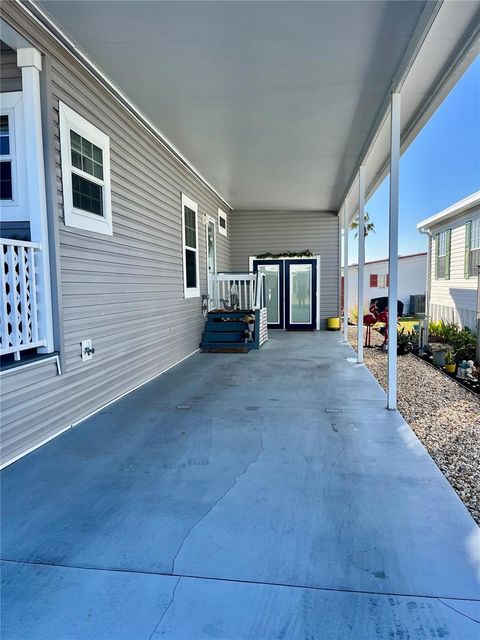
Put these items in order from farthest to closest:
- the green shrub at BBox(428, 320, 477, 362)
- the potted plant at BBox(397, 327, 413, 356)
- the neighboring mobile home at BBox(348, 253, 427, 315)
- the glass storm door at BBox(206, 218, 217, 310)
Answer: the neighboring mobile home at BBox(348, 253, 427, 315), the glass storm door at BBox(206, 218, 217, 310), the potted plant at BBox(397, 327, 413, 356), the green shrub at BBox(428, 320, 477, 362)

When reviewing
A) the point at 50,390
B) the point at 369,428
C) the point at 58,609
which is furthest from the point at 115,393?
the point at 58,609

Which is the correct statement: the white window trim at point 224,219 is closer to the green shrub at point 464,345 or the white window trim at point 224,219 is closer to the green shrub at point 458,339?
the green shrub at point 458,339

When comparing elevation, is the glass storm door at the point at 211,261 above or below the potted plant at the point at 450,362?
above

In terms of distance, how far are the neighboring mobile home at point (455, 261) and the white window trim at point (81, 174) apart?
28.0ft

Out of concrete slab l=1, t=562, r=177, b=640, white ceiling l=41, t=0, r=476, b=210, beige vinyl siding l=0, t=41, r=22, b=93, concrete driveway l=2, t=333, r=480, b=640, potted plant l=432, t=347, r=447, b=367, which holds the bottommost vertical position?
concrete slab l=1, t=562, r=177, b=640

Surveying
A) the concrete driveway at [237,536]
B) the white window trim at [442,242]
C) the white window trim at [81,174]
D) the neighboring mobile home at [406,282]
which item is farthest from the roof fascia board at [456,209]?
the white window trim at [81,174]

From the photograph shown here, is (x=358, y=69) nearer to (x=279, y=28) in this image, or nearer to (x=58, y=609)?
(x=279, y=28)

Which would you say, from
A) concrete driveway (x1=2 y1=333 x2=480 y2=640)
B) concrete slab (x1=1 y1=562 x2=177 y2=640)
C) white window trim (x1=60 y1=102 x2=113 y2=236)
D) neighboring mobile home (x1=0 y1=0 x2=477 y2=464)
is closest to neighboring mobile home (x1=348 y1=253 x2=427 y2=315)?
neighboring mobile home (x1=0 y1=0 x2=477 y2=464)

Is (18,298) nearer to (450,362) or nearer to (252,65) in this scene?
(252,65)

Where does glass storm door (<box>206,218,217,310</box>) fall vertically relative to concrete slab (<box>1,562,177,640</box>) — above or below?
above

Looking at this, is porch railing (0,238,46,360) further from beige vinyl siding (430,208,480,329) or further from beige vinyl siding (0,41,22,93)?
beige vinyl siding (430,208,480,329)

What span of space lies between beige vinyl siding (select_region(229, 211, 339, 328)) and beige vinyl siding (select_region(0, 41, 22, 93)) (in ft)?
26.3

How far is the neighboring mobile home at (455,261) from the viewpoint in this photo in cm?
1006

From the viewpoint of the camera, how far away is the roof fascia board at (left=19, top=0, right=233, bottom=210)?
9.61 feet
